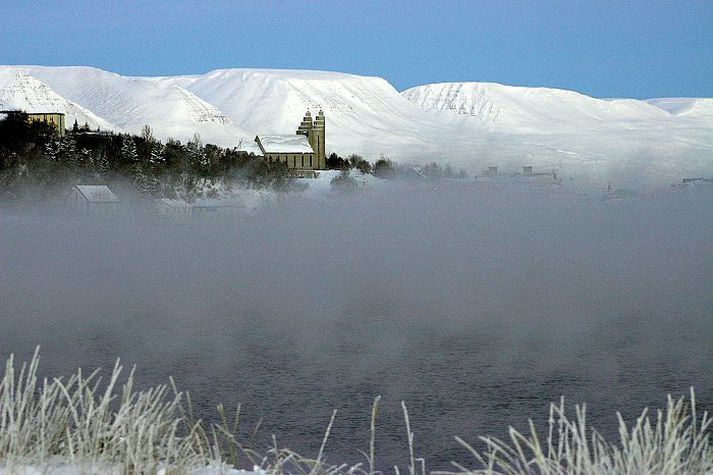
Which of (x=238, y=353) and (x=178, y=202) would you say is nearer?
(x=238, y=353)

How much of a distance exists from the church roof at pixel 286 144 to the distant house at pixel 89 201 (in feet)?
229

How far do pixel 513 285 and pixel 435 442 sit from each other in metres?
43.7

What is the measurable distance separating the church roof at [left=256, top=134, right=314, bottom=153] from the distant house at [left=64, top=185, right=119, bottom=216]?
69.7 m

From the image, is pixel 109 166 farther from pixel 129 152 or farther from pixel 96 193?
pixel 96 193

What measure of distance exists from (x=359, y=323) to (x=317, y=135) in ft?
406

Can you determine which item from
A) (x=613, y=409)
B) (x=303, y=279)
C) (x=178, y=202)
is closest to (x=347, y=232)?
(x=178, y=202)

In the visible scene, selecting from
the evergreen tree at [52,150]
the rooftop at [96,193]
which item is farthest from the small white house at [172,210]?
the evergreen tree at [52,150]

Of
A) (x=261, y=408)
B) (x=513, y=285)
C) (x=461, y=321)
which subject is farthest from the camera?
(x=513, y=285)

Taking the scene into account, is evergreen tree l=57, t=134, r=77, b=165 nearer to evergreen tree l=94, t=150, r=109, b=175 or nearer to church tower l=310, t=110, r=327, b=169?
evergreen tree l=94, t=150, r=109, b=175

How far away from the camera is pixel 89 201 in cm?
8431

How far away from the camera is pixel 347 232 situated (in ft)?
379

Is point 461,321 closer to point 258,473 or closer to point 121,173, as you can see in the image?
point 258,473

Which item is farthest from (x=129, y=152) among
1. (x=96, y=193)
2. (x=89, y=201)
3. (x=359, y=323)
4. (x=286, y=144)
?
(x=359, y=323)

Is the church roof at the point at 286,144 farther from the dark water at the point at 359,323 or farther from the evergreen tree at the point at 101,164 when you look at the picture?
the evergreen tree at the point at 101,164
